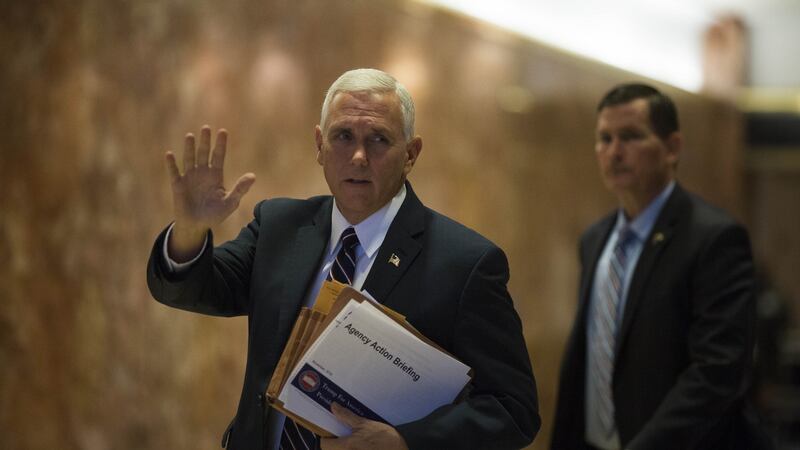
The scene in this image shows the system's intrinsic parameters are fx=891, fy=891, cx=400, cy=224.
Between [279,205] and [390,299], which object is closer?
[390,299]

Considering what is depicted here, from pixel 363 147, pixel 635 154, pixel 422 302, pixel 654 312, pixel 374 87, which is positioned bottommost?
pixel 654 312

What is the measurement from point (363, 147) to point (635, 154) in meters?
1.71

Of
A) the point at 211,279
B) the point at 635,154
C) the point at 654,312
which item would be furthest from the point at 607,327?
the point at 211,279

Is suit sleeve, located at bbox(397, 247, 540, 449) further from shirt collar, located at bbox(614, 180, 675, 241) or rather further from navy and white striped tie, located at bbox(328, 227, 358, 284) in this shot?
shirt collar, located at bbox(614, 180, 675, 241)

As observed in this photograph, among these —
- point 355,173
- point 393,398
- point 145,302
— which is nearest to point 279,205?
point 355,173

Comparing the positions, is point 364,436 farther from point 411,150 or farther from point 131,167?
point 131,167

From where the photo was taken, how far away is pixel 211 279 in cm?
208

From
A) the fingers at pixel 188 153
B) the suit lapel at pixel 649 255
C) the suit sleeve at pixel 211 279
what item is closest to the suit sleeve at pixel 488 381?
the suit sleeve at pixel 211 279

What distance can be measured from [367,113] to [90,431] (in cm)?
279

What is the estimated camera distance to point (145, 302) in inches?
161

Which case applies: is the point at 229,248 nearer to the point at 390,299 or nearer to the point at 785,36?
the point at 390,299

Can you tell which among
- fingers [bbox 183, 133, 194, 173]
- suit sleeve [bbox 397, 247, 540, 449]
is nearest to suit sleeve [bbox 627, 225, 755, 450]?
suit sleeve [bbox 397, 247, 540, 449]

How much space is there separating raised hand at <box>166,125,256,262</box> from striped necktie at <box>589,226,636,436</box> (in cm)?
186

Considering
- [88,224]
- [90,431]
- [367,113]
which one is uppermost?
[367,113]
